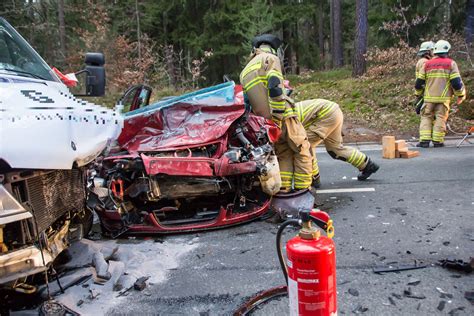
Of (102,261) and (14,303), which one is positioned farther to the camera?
(102,261)

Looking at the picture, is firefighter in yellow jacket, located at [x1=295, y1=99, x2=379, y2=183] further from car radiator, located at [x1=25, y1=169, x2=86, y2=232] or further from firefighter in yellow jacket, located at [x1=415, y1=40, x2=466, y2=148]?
firefighter in yellow jacket, located at [x1=415, y1=40, x2=466, y2=148]

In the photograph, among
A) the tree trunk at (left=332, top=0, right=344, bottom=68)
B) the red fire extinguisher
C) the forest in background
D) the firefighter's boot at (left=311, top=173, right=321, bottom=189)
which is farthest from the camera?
the tree trunk at (left=332, top=0, right=344, bottom=68)

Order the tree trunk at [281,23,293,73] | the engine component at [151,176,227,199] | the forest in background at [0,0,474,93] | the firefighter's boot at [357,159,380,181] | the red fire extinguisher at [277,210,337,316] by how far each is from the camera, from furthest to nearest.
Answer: the tree trunk at [281,23,293,73] < the forest in background at [0,0,474,93] < the firefighter's boot at [357,159,380,181] < the engine component at [151,176,227,199] < the red fire extinguisher at [277,210,337,316]

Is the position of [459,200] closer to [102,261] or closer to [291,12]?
[102,261]

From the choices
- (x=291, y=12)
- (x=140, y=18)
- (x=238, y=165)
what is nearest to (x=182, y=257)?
(x=238, y=165)

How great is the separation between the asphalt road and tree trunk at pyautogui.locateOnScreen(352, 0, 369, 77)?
9.31 metres

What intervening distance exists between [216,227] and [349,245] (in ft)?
4.45

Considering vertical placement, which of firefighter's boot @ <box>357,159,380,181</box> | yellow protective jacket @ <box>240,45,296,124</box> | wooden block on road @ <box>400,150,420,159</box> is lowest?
wooden block on road @ <box>400,150,420,159</box>

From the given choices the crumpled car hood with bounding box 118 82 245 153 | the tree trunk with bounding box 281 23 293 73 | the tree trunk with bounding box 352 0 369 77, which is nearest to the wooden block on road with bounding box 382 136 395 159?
the crumpled car hood with bounding box 118 82 245 153

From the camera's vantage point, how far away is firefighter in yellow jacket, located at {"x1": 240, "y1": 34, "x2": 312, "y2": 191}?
480 centimetres

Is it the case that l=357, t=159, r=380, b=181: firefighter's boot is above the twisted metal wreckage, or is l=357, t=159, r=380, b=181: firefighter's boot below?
below

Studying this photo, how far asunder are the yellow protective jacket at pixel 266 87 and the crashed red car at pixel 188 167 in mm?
172

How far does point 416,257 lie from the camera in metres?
3.68

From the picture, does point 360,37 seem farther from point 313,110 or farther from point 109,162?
point 109,162
